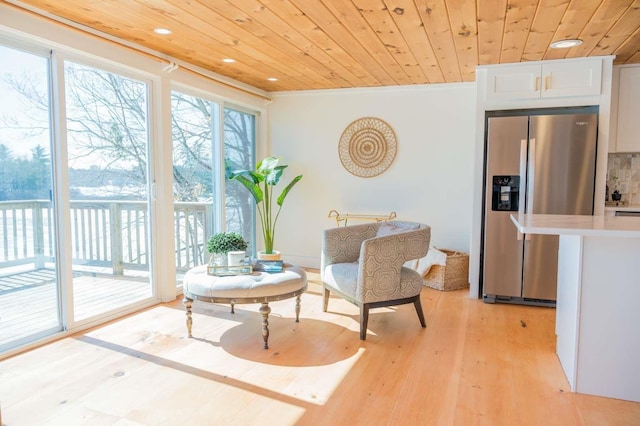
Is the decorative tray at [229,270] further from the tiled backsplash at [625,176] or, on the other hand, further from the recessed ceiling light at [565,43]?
the tiled backsplash at [625,176]

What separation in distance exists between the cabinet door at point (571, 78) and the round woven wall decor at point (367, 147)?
1.66m

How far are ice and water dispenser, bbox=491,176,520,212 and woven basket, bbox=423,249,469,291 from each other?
747mm

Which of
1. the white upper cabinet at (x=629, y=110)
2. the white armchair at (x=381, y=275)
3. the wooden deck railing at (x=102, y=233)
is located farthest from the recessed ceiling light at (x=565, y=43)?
the wooden deck railing at (x=102, y=233)

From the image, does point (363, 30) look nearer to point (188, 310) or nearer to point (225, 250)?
point (225, 250)

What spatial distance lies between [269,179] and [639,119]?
3.58 metres

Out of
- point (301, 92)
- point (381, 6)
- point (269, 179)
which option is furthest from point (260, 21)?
point (301, 92)

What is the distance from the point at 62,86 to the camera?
9.83ft

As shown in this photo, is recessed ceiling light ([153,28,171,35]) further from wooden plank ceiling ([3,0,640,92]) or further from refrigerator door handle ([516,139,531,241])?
refrigerator door handle ([516,139,531,241])

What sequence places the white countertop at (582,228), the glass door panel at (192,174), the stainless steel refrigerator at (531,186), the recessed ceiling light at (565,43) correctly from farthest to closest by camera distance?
the glass door panel at (192,174), the stainless steel refrigerator at (531,186), the recessed ceiling light at (565,43), the white countertop at (582,228)

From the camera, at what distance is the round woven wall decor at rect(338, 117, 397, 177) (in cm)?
504

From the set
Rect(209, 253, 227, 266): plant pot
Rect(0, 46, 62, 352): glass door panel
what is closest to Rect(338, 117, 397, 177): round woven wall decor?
Rect(209, 253, 227, 266): plant pot

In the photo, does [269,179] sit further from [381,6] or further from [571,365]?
[571,365]

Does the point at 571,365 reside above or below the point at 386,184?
below

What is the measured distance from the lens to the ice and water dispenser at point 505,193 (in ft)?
12.7
